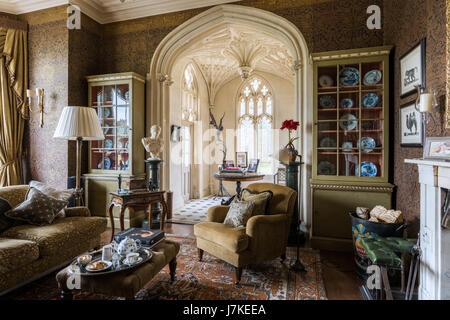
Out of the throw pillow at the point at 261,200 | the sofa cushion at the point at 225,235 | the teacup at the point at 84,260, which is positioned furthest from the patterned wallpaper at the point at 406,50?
the teacup at the point at 84,260

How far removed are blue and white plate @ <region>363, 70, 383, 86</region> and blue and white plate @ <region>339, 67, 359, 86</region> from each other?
0.11 meters

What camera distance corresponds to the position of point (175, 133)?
560cm

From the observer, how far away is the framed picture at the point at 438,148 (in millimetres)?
1798

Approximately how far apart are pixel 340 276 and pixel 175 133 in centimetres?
425

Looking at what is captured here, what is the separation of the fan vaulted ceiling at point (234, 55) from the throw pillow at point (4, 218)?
3677 mm

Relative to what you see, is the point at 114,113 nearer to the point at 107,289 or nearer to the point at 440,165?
the point at 107,289

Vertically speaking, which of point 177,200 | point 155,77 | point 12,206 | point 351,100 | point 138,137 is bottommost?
point 177,200

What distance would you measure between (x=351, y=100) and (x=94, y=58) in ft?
15.0

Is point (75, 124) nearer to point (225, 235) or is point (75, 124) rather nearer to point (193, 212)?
point (225, 235)

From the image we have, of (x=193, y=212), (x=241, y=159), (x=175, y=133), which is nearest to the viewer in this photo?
(x=193, y=212)

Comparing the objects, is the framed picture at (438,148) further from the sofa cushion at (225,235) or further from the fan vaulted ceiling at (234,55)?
the fan vaulted ceiling at (234,55)

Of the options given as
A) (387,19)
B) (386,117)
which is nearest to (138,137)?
(386,117)

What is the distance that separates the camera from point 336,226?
3.30 metres

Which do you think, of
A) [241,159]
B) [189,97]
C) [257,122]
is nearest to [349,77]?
[189,97]
